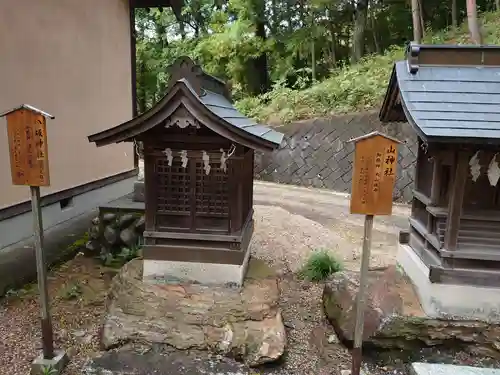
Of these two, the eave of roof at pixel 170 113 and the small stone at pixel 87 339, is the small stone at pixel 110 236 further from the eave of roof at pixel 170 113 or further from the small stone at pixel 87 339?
the eave of roof at pixel 170 113

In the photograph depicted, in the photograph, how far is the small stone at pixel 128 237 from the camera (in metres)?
7.70

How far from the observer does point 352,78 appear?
17.0m

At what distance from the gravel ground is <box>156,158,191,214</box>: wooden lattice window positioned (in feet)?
6.12

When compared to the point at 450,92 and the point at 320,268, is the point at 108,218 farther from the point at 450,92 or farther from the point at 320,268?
the point at 450,92

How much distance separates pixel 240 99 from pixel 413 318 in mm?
17629

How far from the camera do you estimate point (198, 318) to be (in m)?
5.45

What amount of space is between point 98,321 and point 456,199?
510cm

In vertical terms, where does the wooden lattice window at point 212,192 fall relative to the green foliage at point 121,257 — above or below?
above

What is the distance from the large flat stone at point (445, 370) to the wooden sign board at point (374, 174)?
200cm

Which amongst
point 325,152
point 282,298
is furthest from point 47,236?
point 325,152

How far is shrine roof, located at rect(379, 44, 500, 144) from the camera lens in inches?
184

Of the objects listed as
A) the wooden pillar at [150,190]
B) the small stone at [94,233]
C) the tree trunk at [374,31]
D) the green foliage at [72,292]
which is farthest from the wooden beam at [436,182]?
the tree trunk at [374,31]

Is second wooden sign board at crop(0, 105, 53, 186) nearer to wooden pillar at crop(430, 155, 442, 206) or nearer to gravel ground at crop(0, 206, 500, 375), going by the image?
gravel ground at crop(0, 206, 500, 375)

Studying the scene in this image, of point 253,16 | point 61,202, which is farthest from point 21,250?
point 253,16
